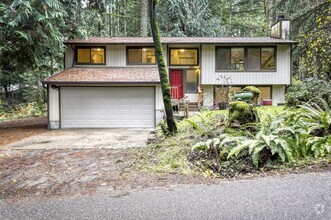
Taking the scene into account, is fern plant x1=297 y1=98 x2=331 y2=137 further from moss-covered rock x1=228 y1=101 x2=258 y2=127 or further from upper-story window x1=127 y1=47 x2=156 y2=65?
upper-story window x1=127 y1=47 x2=156 y2=65

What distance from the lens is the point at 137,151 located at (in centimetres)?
731

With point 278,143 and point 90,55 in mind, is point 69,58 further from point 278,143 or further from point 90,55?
point 278,143

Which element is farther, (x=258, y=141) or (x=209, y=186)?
(x=258, y=141)

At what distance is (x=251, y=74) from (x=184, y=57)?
4575 millimetres

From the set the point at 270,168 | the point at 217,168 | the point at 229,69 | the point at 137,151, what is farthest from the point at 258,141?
the point at 229,69

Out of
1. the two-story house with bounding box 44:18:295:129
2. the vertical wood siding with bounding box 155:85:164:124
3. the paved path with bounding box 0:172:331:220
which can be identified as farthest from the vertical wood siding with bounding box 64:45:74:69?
the paved path with bounding box 0:172:331:220

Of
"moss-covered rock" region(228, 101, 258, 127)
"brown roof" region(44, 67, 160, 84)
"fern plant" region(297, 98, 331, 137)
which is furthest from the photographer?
"brown roof" region(44, 67, 160, 84)

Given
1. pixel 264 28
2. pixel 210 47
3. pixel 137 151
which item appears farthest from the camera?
pixel 264 28

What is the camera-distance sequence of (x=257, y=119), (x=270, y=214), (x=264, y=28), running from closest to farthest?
1. (x=270, y=214)
2. (x=257, y=119)
3. (x=264, y=28)

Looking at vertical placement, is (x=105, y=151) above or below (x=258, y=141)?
below

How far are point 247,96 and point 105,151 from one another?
4417 millimetres

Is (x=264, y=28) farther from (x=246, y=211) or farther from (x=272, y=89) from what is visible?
(x=246, y=211)

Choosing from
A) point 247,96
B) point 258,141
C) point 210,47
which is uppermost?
point 210,47

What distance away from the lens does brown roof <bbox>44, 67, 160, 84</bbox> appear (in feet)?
44.1
